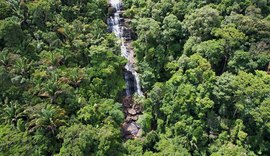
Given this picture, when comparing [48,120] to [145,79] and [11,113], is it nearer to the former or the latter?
[11,113]

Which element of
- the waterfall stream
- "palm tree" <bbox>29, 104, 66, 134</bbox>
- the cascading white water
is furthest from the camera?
the cascading white water

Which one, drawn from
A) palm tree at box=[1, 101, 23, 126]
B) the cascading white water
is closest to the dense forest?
palm tree at box=[1, 101, 23, 126]

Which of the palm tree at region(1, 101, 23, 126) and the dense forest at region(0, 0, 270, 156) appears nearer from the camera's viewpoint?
the palm tree at region(1, 101, 23, 126)

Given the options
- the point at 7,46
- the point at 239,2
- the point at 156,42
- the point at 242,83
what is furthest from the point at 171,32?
the point at 7,46

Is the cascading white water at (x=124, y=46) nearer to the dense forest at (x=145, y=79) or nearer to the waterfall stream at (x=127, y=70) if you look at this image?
the waterfall stream at (x=127, y=70)

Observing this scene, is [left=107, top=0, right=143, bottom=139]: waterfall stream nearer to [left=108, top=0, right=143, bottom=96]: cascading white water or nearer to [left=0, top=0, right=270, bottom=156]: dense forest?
[left=108, top=0, right=143, bottom=96]: cascading white water
